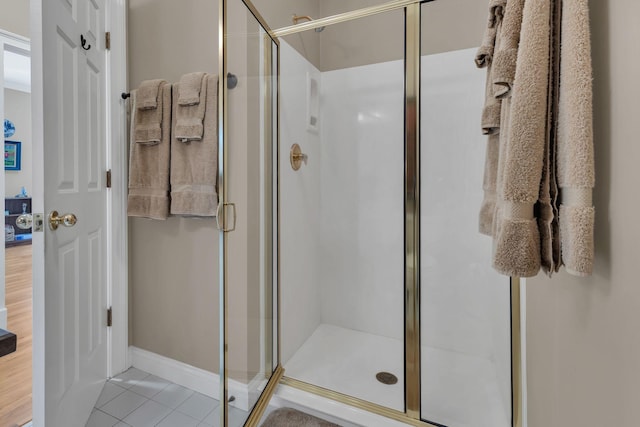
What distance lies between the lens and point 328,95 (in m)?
2.08

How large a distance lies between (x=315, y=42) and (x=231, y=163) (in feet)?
3.62

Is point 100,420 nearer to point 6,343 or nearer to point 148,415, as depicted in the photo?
point 148,415

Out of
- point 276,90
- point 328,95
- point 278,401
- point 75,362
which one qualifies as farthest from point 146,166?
point 278,401

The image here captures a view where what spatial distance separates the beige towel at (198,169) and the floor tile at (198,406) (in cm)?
94

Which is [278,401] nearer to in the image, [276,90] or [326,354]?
[326,354]

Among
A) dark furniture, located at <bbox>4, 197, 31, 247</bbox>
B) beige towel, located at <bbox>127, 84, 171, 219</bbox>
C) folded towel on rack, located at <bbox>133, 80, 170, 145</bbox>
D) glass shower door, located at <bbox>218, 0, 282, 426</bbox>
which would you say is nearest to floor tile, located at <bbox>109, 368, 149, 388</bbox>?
glass shower door, located at <bbox>218, 0, 282, 426</bbox>

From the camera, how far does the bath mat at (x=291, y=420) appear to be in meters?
1.36

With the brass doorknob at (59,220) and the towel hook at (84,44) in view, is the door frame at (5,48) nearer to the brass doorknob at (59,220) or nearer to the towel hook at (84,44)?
the towel hook at (84,44)

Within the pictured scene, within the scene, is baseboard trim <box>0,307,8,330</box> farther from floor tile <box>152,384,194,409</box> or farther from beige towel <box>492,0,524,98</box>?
beige towel <box>492,0,524,98</box>

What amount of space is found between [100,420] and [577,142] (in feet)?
6.53

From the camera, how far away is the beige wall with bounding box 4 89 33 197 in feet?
16.4

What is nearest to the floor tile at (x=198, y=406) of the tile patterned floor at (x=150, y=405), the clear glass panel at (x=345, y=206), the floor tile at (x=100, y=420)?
the tile patterned floor at (x=150, y=405)

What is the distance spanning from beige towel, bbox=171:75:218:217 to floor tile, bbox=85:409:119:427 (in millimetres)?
976

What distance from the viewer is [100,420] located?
1.42 meters
